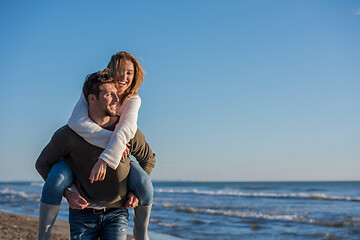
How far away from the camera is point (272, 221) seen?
12.7 meters

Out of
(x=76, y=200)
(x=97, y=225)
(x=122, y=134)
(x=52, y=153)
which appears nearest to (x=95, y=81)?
(x=122, y=134)

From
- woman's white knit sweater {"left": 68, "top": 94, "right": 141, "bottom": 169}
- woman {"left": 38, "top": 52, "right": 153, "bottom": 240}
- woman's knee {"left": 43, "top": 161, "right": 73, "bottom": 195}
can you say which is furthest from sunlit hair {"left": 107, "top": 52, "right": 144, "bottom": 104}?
woman's knee {"left": 43, "top": 161, "right": 73, "bottom": 195}

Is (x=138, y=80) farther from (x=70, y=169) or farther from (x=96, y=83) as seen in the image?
(x=70, y=169)

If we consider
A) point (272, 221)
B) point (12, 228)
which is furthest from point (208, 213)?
point (12, 228)

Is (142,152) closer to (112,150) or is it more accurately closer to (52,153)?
(112,150)

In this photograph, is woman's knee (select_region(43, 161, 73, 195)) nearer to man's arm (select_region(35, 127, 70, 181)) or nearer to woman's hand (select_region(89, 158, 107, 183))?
man's arm (select_region(35, 127, 70, 181))

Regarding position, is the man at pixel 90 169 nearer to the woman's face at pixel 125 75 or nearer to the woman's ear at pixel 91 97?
the woman's ear at pixel 91 97

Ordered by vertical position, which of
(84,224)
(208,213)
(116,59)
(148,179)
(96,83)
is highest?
(116,59)

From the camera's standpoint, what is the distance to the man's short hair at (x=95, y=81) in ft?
8.62

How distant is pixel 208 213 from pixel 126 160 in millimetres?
12303

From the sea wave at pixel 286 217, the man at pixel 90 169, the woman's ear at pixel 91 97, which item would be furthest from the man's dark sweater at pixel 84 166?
the sea wave at pixel 286 217

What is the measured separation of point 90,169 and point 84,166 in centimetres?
5

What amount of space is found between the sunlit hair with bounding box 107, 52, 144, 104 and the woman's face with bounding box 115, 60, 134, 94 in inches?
0.6

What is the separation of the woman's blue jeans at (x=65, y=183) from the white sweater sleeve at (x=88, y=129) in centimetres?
25
